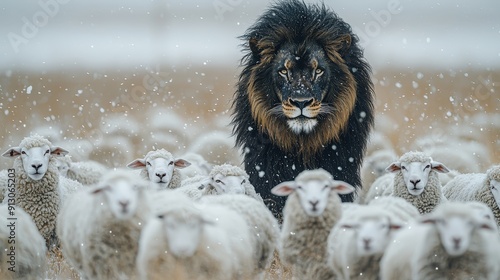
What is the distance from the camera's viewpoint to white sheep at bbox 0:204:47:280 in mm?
6656

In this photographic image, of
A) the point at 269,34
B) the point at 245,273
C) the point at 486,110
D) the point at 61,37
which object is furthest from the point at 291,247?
the point at 61,37

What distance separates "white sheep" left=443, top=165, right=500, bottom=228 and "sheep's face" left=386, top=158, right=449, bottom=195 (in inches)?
15.8

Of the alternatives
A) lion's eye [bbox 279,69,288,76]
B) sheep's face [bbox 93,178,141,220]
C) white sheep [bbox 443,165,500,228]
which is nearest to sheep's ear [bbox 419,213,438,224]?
sheep's face [bbox 93,178,141,220]

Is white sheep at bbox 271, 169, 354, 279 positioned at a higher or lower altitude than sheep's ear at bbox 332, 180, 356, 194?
lower

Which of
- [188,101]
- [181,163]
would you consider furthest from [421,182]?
[188,101]

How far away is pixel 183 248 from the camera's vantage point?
19.2 feet

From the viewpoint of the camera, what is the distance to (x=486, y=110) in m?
21.1

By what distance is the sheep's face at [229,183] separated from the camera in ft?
27.1

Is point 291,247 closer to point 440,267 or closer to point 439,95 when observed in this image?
point 440,267

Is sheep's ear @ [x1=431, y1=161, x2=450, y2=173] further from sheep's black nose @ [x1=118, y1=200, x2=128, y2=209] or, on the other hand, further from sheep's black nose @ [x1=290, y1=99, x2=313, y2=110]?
sheep's black nose @ [x1=118, y1=200, x2=128, y2=209]

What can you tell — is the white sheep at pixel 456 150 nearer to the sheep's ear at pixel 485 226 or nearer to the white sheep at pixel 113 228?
the sheep's ear at pixel 485 226

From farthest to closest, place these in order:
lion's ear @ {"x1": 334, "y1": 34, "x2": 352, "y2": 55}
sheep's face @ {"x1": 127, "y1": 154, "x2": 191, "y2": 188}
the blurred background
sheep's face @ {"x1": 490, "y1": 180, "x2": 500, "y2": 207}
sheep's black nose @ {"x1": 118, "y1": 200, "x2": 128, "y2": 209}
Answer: the blurred background → sheep's face @ {"x1": 127, "y1": 154, "x2": 191, "y2": 188} → lion's ear @ {"x1": 334, "y1": 34, "x2": 352, "y2": 55} → sheep's face @ {"x1": 490, "y1": 180, "x2": 500, "y2": 207} → sheep's black nose @ {"x1": 118, "y1": 200, "x2": 128, "y2": 209}

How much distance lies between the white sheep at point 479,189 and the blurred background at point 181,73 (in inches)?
161

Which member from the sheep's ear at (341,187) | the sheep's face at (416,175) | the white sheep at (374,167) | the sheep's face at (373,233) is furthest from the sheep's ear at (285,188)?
the white sheep at (374,167)
